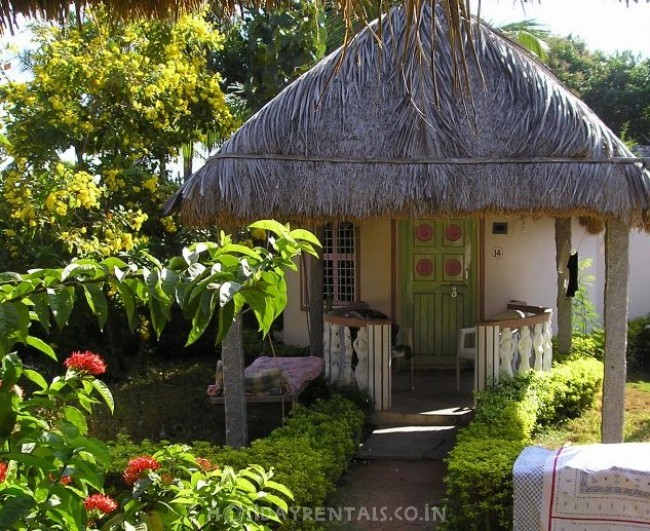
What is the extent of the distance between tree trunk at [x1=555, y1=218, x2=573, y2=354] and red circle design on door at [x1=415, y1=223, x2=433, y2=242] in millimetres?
1717

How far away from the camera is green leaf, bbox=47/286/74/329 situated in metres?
1.93

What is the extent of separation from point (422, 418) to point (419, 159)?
9.41 feet

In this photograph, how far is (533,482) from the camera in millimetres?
4207

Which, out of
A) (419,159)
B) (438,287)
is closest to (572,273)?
(438,287)

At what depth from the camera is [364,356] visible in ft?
27.1

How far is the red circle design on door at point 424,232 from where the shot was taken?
1109cm

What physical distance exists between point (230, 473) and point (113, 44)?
7538mm

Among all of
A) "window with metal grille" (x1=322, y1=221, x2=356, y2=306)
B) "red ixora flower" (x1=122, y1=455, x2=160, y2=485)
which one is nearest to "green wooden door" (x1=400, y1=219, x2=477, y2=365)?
"window with metal grille" (x1=322, y1=221, x2=356, y2=306)

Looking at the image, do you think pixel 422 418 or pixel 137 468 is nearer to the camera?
pixel 137 468

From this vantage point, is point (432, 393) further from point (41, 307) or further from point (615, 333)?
point (41, 307)

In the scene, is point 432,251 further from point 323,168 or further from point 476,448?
point 476,448

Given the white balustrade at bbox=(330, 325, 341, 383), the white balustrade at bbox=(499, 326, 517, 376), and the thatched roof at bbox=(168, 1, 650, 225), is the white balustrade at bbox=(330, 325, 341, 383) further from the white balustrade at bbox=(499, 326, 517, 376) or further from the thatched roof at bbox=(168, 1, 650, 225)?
the thatched roof at bbox=(168, 1, 650, 225)

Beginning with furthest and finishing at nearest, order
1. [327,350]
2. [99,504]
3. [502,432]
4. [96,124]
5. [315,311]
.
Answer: [315,311] < [96,124] < [327,350] < [502,432] < [99,504]

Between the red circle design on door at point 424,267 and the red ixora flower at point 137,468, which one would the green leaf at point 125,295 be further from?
the red circle design on door at point 424,267
